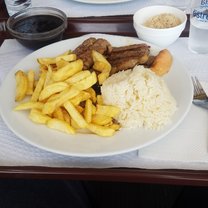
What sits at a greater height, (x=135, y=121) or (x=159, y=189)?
(x=135, y=121)

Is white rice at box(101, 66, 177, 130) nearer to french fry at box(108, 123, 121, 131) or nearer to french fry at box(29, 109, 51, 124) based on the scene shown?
french fry at box(108, 123, 121, 131)

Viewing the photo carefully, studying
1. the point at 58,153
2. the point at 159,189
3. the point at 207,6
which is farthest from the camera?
the point at 159,189

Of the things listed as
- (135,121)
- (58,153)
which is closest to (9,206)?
(58,153)

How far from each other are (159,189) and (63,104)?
739 millimetres

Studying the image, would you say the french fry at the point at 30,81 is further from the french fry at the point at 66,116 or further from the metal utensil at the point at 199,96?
the metal utensil at the point at 199,96

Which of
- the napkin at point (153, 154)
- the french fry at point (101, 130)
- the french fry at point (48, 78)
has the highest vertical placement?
the french fry at point (48, 78)

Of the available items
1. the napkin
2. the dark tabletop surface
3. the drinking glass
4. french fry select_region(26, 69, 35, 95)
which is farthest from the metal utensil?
the drinking glass

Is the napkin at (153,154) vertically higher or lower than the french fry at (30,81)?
lower

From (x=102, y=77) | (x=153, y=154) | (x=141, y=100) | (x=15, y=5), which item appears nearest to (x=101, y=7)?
(x=15, y=5)

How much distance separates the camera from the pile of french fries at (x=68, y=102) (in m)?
0.69

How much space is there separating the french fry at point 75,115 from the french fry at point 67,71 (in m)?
0.08

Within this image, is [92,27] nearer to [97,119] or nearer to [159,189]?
[97,119]

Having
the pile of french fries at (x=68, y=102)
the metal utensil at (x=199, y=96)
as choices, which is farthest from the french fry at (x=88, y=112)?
the metal utensil at (x=199, y=96)

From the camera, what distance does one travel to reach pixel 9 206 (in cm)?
80
